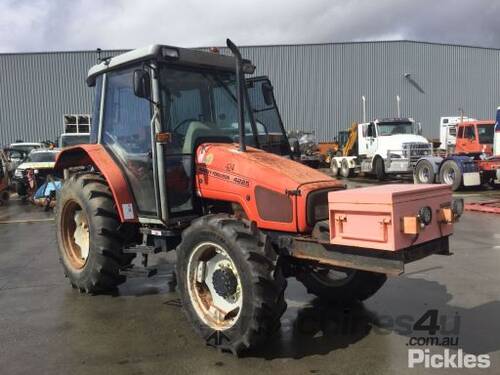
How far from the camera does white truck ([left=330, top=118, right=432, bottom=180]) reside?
2102 cm

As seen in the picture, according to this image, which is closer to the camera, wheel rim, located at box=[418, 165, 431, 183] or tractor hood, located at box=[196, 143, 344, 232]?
tractor hood, located at box=[196, 143, 344, 232]

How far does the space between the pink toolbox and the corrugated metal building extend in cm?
3046

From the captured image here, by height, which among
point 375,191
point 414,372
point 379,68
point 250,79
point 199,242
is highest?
point 379,68

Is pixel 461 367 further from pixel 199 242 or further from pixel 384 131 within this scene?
pixel 384 131

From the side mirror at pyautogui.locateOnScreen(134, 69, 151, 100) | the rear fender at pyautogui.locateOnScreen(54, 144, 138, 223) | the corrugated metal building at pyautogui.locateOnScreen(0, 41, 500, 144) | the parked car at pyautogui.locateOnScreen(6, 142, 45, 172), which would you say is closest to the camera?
the side mirror at pyautogui.locateOnScreen(134, 69, 151, 100)

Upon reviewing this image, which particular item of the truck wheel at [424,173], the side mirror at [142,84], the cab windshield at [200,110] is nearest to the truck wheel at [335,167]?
the truck wheel at [424,173]

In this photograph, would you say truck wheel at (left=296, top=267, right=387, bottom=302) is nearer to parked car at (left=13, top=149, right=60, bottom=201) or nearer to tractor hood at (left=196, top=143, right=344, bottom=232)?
tractor hood at (left=196, top=143, right=344, bottom=232)

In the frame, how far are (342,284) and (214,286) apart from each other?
153 centimetres

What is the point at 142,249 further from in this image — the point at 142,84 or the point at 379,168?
the point at 379,168

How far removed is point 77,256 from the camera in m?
6.46

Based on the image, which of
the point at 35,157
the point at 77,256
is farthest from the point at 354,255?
the point at 35,157

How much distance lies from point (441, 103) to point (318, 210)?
34.3 metres

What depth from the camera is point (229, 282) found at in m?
4.32

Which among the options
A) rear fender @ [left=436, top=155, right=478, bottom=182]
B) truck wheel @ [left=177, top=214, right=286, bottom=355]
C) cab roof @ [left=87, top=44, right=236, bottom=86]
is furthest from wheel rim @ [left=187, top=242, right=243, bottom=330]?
rear fender @ [left=436, top=155, right=478, bottom=182]
